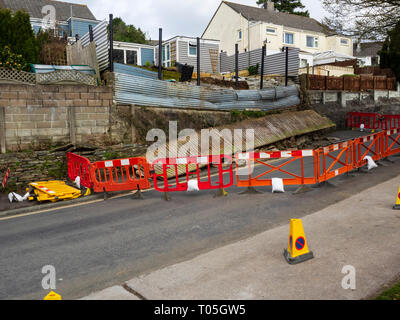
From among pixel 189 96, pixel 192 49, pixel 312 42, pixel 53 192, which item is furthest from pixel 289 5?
pixel 53 192

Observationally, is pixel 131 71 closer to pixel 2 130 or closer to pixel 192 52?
pixel 2 130

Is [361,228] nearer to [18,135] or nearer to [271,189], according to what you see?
[271,189]

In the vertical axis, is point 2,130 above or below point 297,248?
above

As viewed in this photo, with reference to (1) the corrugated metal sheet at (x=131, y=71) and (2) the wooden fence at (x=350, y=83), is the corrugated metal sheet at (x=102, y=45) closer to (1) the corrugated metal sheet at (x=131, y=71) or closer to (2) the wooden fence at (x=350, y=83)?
(1) the corrugated metal sheet at (x=131, y=71)

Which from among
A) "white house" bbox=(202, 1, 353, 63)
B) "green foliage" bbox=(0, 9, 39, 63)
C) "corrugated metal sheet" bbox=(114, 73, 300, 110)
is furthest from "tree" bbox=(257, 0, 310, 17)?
"green foliage" bbox=(0, 9, 39, 63)

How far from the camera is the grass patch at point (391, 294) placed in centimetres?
396

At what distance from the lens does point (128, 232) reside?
6.90 meters

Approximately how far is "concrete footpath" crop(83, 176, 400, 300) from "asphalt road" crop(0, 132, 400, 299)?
1.30 ft

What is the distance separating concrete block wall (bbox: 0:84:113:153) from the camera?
1102 cm

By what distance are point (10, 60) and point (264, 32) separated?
94.9 feet

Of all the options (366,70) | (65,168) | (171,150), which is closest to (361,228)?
(171,150)

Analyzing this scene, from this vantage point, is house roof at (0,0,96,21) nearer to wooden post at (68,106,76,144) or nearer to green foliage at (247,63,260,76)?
green foliage at (247,63,260,76)

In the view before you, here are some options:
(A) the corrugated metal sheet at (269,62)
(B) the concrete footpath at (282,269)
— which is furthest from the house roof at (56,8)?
(B) the concrete footpath at (282,269)

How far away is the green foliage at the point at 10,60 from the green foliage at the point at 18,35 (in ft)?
1.30
